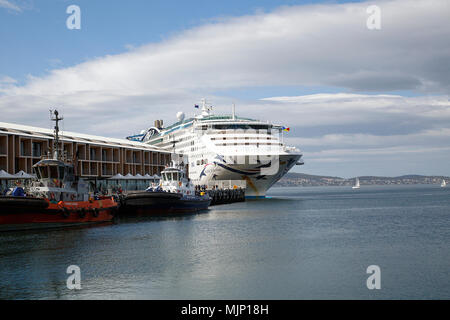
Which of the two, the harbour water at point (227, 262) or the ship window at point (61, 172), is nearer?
the harbour water at point (227, 262)

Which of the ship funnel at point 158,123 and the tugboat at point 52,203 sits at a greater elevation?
the ship funnel at point 158,123

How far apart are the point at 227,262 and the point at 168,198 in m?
26.6

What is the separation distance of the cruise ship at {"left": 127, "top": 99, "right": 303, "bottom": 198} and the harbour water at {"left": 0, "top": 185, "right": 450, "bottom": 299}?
123 feet

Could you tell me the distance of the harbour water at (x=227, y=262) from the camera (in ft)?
54.5

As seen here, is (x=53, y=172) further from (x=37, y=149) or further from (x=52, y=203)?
(x=37, y=149)

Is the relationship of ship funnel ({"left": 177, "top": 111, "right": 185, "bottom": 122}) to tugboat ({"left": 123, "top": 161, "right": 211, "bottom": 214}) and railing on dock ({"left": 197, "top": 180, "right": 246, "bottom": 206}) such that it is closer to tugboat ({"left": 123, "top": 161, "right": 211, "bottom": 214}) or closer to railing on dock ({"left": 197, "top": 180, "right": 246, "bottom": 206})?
railing on dock ({"left": 197, "top": 180, "right": 246, "bottom": 206})

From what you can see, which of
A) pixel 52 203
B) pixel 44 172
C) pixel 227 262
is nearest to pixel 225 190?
pixel 44 172

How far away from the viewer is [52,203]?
3331 cm

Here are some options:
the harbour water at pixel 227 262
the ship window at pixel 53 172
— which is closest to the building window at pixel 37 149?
the ship window at pixel 53 172

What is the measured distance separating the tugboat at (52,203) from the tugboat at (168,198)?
17.2 feet

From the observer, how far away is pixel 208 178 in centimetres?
7638

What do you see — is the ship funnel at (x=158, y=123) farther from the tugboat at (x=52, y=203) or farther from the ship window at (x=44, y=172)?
the ship window at (x=44, y=172)

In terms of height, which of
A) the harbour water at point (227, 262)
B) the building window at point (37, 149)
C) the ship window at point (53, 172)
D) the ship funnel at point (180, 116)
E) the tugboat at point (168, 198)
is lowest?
the harbour water at point (227, 262)

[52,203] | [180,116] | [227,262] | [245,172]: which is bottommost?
[227,262]
